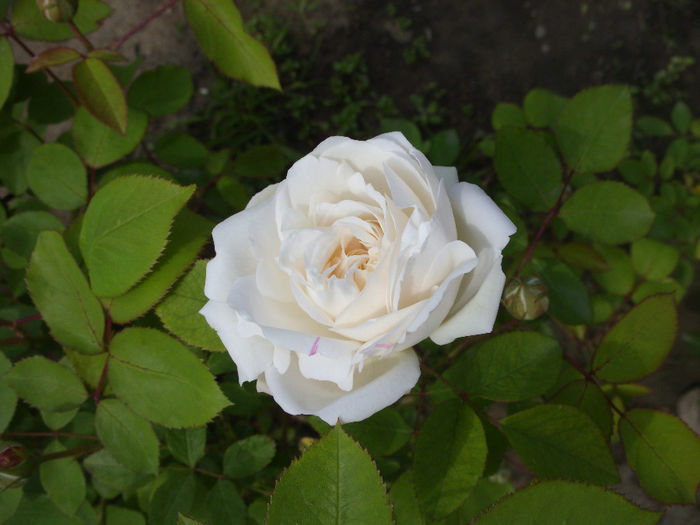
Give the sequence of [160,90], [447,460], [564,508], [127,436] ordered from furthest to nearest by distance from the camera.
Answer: [160,90]
[127,436]
[447,460]
[564,508]

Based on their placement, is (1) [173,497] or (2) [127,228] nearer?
(2) [127,228]

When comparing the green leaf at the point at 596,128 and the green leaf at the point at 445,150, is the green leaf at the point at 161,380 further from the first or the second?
the green leaf at the point at 445,150

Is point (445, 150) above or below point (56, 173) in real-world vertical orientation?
below

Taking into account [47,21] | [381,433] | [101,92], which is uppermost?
[47,21]

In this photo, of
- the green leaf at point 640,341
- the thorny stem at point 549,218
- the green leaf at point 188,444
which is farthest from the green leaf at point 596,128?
the green leaf at point 188,444

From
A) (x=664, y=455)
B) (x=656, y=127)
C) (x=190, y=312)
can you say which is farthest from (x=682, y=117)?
(x=190, y=312)

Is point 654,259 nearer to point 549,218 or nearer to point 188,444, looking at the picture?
point 549,218
